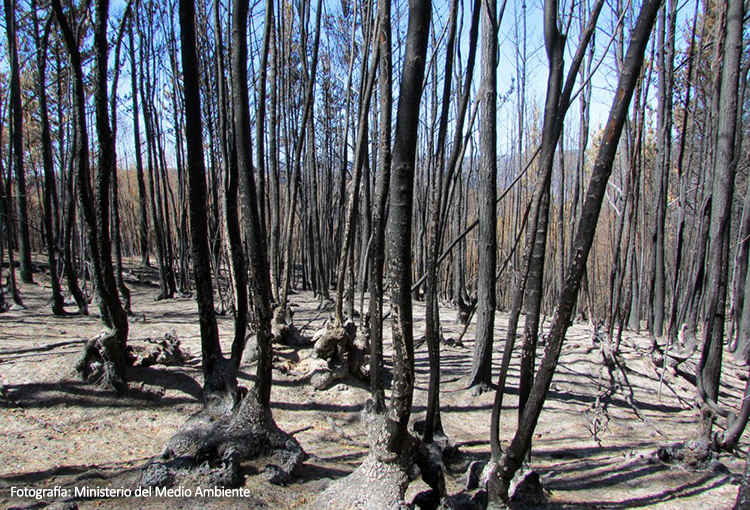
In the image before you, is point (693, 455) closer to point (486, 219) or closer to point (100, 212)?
point (486, 219)

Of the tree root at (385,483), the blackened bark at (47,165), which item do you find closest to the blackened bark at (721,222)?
the tree root at (385,483)

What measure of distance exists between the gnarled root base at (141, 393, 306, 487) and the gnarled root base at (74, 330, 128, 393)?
1.12m

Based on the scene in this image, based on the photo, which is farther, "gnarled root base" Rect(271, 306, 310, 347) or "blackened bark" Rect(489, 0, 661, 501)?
"gnarled root base" Rect(271, 306, 310, 347)

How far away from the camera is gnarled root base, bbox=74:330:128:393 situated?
3.33 m

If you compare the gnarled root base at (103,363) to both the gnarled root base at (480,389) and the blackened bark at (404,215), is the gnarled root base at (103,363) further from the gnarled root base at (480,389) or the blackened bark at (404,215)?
the gnarled root base at (480,389)

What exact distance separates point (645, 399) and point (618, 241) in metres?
1.97

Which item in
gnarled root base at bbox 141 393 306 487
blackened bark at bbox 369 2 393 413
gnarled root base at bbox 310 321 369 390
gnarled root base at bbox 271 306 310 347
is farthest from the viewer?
gnarled root base at bbox 271 306 310 347

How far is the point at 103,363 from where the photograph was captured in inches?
133

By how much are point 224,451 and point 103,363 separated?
63.9 inches

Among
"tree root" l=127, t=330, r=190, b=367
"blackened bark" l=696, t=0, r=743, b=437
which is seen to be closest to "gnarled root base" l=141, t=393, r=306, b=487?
"tree root" l=127, t=330, r=190, b=367

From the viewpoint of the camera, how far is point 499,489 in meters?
2.04

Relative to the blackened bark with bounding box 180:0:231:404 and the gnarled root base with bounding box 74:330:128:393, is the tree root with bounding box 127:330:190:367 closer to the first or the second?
the gnarled root base with bounding box 74:330:128:393

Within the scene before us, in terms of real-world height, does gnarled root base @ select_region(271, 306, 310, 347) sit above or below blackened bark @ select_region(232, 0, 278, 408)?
below

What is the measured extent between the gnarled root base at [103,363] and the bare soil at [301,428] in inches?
3.1
